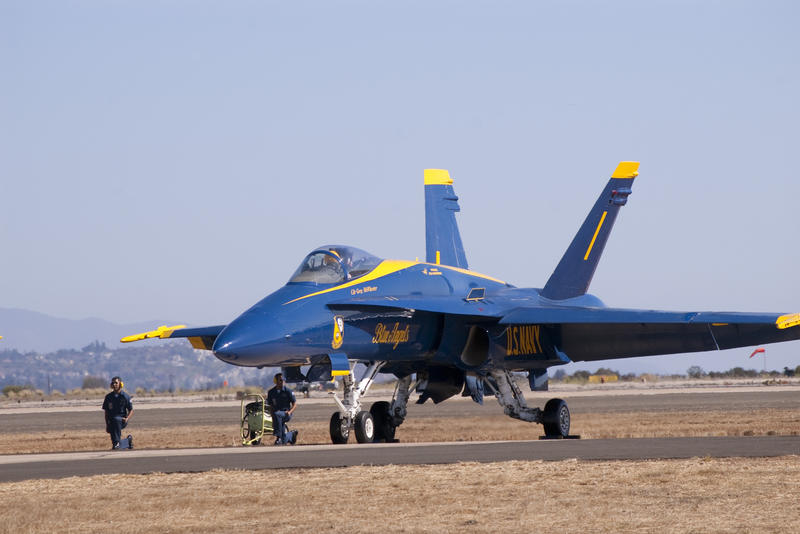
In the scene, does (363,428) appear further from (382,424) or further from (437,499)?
(437,499)

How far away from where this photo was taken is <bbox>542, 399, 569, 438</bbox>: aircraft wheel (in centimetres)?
2325

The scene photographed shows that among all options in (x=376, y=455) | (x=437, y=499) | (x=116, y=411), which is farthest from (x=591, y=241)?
(x=437, y=499)

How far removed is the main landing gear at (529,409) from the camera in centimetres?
2331

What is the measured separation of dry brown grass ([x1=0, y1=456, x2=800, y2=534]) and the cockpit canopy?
6544mm

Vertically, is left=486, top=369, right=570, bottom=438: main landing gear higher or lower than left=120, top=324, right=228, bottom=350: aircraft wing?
lower

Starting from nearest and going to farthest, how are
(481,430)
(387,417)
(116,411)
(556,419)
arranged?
(116,411) < (387,417) < (556,419) < (481,430)

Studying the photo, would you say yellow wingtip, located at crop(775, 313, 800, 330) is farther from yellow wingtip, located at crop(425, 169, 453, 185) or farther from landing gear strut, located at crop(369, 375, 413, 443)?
yellow wingtip, located at crop(425, 169, 453, 185)

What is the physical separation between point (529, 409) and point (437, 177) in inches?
264

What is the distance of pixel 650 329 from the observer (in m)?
22.4

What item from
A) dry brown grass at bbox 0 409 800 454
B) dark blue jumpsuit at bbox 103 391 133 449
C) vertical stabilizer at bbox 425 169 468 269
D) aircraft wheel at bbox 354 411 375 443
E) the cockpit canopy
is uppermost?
vertical stabilizer at bbox 425 169 468 269

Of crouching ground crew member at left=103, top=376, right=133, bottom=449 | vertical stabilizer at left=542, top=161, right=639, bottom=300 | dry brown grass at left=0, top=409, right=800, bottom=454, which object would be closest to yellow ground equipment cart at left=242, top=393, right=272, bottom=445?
dry brown grass at left=0, top=409, right=800, bottom=454

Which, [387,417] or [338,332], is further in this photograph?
[387,417]

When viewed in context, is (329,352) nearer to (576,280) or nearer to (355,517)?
(576,280)

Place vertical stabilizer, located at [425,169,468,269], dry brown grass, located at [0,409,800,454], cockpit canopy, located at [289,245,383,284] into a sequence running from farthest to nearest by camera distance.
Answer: vertical stabilizer, located at [425,169,468,269], dry brown grass, located at [0,409,800,454], cockpit canopy, located at [289,245,383,284]
